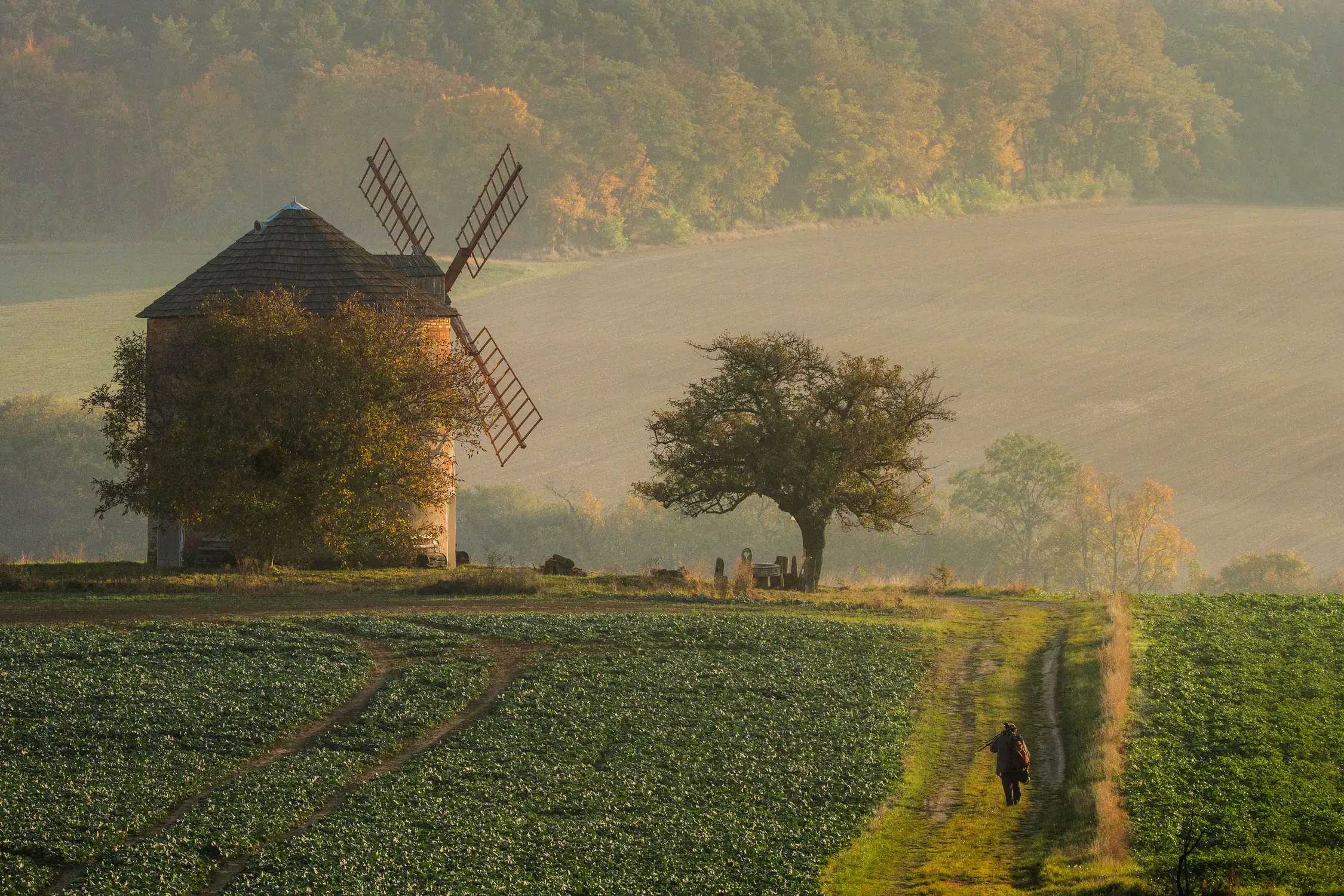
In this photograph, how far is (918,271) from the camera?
136m

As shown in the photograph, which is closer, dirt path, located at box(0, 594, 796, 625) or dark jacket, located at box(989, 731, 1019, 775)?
dark jacket, located at box(989, 731, 1019, 775)

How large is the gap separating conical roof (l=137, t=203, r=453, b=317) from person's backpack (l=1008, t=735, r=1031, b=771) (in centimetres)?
2736

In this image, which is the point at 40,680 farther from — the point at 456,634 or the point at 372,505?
the point at 372,505

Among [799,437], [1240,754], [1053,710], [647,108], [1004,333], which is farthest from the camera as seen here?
[647,108]

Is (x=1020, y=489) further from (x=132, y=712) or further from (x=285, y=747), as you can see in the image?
(x=132, y=712)

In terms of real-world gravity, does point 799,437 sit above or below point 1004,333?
below

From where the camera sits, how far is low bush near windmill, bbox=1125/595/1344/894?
21.8 meters

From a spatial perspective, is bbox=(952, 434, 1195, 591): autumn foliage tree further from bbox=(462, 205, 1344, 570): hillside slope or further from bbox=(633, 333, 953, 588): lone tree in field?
bbox=(633, 333, 953, 588): lone tree in field

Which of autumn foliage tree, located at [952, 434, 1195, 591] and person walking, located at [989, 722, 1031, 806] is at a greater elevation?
autumn foliage tree, located at [952, 434, 1195, 591]

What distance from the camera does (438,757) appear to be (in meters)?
26.7

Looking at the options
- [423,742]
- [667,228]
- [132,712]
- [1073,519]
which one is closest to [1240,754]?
[423,742]

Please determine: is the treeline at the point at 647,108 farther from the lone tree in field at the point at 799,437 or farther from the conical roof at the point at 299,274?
the lone tree in field at the point at 799,437

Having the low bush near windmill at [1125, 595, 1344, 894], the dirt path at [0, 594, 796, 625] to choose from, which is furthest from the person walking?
the dirt path at [0, 594, 796, 625]

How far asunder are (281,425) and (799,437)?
15795 millimetres
